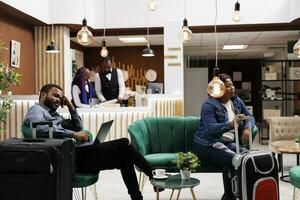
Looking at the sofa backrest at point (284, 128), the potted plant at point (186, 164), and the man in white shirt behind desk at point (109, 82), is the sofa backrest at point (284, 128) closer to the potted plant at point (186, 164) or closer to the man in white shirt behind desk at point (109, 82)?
the man in white shirt behind desk at point (109, 82)

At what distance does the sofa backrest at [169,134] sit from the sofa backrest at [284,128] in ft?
7.69

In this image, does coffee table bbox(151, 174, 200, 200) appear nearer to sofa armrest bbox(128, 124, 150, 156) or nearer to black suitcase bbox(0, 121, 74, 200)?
sofa armrest bbox(128, 124, 150, 156)

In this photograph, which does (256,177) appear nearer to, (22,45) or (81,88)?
(81,88)

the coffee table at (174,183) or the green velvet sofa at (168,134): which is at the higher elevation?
the green velvet sofa at (168,134)

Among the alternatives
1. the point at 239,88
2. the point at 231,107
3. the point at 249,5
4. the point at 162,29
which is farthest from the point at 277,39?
the point at 231,107

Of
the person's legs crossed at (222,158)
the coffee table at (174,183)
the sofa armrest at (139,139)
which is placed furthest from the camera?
the sofa armrest at (139,139)

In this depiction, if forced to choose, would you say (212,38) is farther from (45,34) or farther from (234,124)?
(234,124)

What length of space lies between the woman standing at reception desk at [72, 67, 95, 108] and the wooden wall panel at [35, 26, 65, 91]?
2.55 meters

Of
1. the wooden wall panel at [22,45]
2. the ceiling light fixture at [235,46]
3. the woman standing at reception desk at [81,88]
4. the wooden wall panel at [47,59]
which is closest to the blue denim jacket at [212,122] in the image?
the woman standing at reception desk at [81,88]

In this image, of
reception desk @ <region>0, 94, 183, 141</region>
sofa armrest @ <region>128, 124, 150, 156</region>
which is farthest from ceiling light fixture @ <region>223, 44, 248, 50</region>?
sofa armrest @ <region>128, 124, 150, 156</region>

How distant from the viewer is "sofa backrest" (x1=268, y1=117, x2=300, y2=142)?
695 centimetres

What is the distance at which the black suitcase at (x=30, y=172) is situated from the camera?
10.5 feet

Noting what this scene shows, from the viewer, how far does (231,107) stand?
186 inches

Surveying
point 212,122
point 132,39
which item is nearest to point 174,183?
point 212,122
